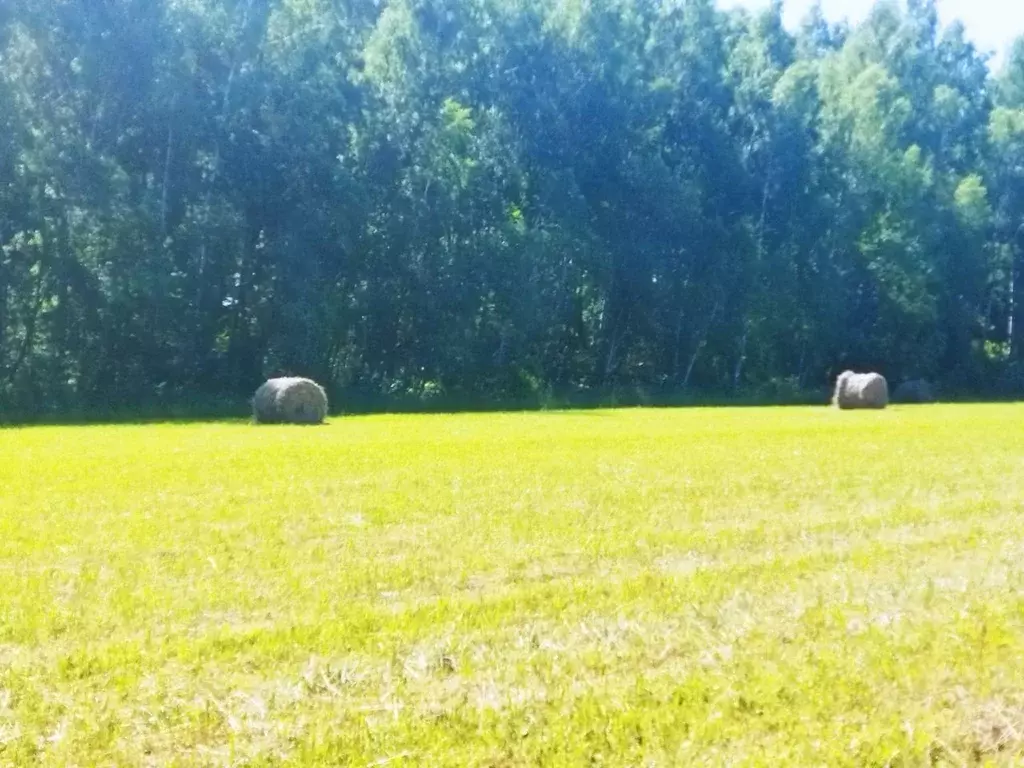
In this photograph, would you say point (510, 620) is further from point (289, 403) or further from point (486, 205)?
point (486, 205)

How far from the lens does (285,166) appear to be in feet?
121

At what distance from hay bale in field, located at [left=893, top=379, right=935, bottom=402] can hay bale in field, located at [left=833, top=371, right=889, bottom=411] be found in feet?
41.1

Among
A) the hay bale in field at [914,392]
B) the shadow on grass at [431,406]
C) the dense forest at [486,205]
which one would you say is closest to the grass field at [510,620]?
the shadow on grass at [431,406]

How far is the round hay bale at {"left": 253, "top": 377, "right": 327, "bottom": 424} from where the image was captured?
25.2 meters

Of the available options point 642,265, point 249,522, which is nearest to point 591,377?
point 642,265

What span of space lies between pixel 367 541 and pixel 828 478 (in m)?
6.38

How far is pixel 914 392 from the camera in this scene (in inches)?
1831

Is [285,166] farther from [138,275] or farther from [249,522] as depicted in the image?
[249,522]

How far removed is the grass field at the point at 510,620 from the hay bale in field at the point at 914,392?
112ft

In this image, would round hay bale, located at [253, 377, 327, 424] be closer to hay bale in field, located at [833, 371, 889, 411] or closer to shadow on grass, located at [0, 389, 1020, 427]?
shadow on grass, located at [0, 389, 1020, 427]

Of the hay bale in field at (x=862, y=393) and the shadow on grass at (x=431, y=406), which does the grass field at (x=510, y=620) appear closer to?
the shadow on grass at (x=431, y=406)

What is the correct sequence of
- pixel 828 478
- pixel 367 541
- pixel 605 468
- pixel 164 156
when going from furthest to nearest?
pixel 164 156
pixel 605 468
pixel 828 478
pixel 367 541

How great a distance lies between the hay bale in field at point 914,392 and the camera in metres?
46.2

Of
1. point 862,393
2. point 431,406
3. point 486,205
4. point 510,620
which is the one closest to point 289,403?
point 431,406
